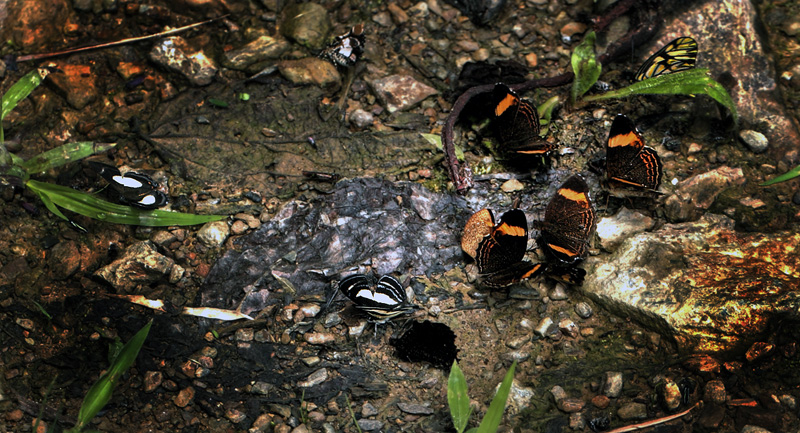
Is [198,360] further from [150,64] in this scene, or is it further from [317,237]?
[150,64]

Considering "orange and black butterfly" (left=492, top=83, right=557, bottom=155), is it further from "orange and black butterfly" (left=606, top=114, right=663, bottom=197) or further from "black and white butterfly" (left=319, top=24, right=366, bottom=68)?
"black and white butterfly" (left=319, top=24, right=366, bottom=68)

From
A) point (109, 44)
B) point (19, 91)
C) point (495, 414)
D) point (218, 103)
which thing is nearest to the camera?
point (495, 414)

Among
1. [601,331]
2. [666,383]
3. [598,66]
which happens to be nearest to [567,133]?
[598,66]

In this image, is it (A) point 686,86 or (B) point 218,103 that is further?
(B) point 218,103

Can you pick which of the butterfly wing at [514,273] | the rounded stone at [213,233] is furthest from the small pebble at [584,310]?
the rounded stone at [213,233]

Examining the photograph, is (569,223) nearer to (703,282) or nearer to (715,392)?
(703,282)

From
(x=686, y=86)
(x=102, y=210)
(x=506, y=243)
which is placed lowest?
(x=506, y=243)

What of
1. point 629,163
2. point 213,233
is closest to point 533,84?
point 629,163
